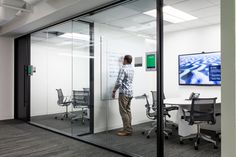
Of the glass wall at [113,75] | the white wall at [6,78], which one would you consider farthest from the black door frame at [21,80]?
the glass wall at [113,75]

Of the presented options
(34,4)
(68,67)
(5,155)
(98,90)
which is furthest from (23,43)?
(5,155)

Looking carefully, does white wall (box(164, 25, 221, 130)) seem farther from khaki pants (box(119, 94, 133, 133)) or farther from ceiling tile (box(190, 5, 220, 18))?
khaki pants (box(119, 94, 133, 133))

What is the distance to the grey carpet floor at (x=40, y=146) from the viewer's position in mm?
3381

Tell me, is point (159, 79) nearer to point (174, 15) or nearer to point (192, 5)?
point (192, 5)

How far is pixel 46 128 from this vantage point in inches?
199

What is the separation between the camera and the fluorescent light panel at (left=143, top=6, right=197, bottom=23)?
411 centimetres


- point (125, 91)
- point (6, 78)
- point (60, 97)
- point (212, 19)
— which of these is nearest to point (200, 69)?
point (212, 19)

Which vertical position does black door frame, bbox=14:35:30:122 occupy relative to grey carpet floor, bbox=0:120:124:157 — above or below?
above

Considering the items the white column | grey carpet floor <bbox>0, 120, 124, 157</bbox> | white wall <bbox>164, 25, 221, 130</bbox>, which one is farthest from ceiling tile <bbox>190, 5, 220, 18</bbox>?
grey carpet floor <bbox>0, 120, 124, 157</bbox>

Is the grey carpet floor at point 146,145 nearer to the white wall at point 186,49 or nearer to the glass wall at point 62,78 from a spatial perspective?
the glass wall at point 62,78

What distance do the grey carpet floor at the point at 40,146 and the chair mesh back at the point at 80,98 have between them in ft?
2.99

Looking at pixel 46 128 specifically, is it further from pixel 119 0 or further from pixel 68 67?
pixel 119 0

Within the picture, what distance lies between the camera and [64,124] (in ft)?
18.3

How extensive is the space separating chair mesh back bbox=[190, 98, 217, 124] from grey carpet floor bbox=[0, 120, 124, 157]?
1646 mm
